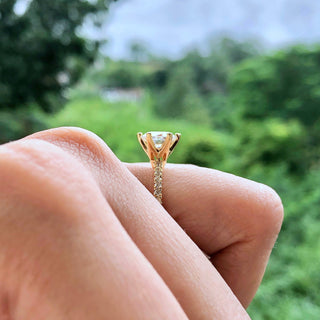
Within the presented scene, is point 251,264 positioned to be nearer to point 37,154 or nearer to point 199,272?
point 199,272

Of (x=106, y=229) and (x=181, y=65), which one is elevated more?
(x=106, y=229)

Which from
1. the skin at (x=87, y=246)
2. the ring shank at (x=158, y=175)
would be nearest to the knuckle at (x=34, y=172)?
the skin at (x=87, y=246)

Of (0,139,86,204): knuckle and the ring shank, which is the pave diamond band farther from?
(0,139,86,204): knuckle

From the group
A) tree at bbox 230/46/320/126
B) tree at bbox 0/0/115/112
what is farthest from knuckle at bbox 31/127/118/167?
tree at bbox 230/46/320/126

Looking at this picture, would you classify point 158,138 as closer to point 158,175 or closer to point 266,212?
point 158,175

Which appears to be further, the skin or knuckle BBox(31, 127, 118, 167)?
knuckle BBox(31, 127, 118, 167)

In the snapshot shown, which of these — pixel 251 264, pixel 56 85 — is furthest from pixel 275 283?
pixel 56 85

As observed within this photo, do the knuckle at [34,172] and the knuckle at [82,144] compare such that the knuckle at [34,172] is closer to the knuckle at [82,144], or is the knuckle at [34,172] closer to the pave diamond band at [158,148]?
the knuckle at [82,144]
